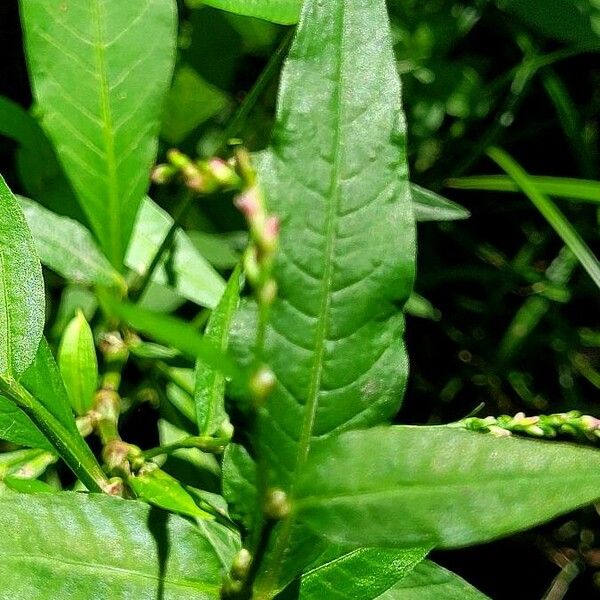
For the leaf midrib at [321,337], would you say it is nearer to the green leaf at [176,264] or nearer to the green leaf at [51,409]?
the green leaf at [51,409]

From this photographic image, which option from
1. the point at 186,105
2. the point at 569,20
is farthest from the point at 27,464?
the point at 569,20

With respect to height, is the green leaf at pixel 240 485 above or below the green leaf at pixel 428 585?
above

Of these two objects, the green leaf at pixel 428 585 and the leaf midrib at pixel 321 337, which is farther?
the green leaf at pixel 428 585

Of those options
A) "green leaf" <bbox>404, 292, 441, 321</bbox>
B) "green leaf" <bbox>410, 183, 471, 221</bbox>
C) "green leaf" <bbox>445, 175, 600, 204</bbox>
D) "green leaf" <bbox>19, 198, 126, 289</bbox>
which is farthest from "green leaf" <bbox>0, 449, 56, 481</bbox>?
"green leaf" <bbox>445, 175, 600, 204</bbox>

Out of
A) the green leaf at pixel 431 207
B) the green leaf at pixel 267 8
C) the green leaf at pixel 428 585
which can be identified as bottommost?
the green leaf at pixel 428 585

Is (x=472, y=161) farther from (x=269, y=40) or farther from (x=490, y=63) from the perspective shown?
(x=269, y=40)

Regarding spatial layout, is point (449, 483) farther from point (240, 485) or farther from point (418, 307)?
point (418, 307)

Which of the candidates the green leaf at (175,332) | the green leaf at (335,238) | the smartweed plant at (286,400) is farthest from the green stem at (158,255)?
the green leaf at (175,332)

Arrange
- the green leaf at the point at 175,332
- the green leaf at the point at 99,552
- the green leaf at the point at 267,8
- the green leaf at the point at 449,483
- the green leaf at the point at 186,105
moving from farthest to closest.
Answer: the green leaf at the point at 186,105
the green leaf at the point at 267,8
the green leaf at the point at 99,552
the green leaf at the point at 449,483
the green leaf at the point at 175,332
